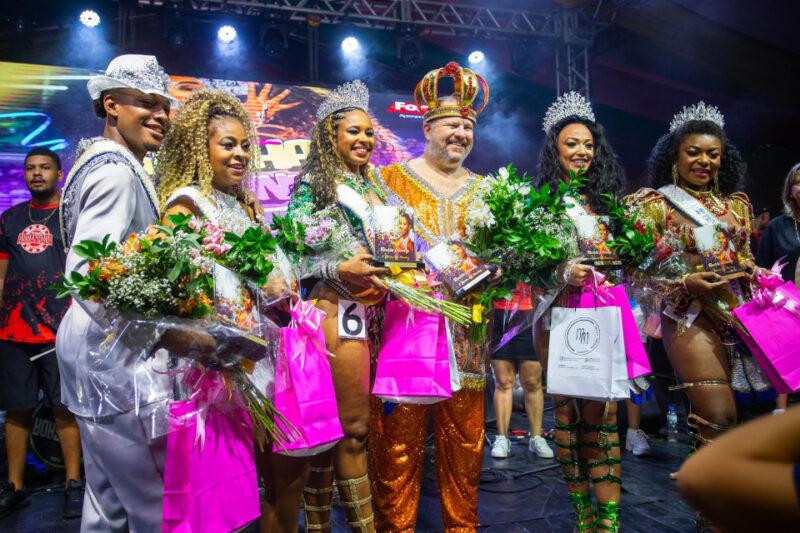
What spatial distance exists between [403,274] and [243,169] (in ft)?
2.67

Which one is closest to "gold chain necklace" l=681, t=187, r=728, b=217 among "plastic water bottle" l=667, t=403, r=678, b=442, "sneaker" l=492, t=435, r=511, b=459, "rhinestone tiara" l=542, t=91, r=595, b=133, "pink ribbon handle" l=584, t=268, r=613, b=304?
"rhinestone tiara" l=542, t=91, r=595, b=133

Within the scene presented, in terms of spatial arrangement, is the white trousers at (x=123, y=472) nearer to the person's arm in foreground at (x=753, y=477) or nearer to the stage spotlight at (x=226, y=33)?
the person's arm in foreground at (x=753, y=477)

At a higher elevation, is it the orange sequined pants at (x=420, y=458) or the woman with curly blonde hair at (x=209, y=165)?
the woman with curly blonde hair at (x=209, y=165)

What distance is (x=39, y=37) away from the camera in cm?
808

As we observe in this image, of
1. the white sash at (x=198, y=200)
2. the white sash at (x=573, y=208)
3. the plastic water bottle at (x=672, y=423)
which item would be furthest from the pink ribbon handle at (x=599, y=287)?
the plastic water bottle at (x=672, y=423)

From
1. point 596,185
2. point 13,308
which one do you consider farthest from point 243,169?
point 13,308

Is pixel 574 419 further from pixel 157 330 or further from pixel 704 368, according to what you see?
pixel 157 330

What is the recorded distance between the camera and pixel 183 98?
7391mm

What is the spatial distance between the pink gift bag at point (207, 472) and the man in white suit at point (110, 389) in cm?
5

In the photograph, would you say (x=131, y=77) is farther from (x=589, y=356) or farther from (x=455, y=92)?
(x=589, y=356)

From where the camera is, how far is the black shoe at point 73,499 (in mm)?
3836

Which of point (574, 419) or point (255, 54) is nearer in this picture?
point (574, 419)

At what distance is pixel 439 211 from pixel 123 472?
1840 millimetres

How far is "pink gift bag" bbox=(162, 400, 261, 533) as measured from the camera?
189 cm
